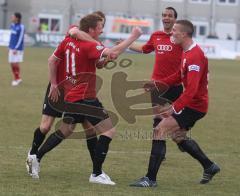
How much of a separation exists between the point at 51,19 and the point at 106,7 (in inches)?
214

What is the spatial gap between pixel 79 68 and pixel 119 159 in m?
2.21

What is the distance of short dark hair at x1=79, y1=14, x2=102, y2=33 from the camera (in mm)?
8422

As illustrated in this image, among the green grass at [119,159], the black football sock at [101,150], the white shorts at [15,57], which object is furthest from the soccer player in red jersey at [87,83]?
the white shorts at [15,57]

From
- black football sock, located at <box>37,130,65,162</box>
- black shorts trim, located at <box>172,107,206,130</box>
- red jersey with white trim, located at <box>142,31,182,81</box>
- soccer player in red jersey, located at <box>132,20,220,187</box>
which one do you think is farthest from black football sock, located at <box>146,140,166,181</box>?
red jersey with white trim, located at <box>142,31,182,81</box>

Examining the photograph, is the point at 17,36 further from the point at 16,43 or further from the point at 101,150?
the point at 101,150

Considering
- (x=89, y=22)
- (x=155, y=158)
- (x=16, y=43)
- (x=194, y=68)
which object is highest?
(x=89, y=22)

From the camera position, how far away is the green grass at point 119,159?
8148 mm

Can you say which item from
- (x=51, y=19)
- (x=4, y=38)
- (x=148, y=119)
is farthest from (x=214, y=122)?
(x=51, y=19)

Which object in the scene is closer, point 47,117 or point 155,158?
point 155,158

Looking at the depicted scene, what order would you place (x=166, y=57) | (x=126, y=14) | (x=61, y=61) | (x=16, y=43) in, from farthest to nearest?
1. (x=126, y=14)
2. (x=16, y=43)
3. (x=166, y=57)
4. (x=61, y=61)

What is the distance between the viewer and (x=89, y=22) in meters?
8.44

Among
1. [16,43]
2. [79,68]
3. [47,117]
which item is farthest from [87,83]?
[16,43]

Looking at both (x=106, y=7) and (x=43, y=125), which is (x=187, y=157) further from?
(x=106, y=7)

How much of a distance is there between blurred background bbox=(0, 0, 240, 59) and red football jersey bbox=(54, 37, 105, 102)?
5539 cm
